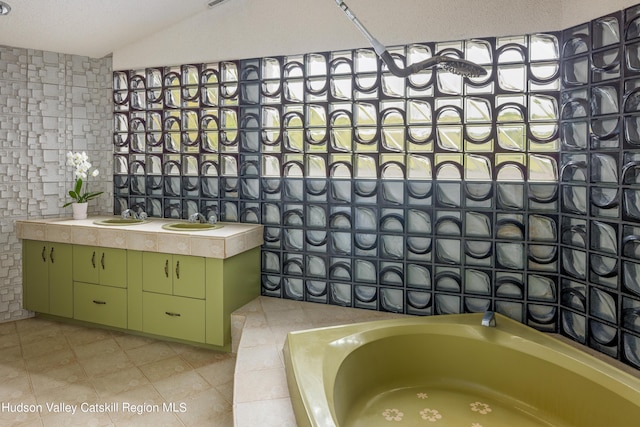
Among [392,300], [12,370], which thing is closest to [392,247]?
[392,300]

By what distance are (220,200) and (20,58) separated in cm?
197

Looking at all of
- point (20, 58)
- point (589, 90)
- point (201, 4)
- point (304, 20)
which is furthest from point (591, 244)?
point (20, 58)

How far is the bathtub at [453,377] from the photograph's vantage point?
1771mm

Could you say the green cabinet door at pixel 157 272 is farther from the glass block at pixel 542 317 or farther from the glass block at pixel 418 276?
the glass block at pixel 542 317

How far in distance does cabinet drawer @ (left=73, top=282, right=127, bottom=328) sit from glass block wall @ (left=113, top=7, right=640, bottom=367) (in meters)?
0.76

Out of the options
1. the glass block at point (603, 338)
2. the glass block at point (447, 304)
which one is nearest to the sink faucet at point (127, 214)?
the glass block at point (447, 304)

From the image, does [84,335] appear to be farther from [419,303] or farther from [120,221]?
[419,303]

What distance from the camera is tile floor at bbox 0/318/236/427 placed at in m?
2.14

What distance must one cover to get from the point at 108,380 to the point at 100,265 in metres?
0.96

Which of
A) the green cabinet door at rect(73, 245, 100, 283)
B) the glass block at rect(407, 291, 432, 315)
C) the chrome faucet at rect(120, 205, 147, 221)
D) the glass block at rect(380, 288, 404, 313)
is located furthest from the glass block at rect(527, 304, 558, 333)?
the green cabinet door at rect(73, 245, 100, 283)

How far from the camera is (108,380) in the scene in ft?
8.14

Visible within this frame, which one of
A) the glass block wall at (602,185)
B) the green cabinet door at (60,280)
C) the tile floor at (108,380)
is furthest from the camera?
the green cabinet door at (60,280)

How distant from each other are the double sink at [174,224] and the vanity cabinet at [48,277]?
340mm

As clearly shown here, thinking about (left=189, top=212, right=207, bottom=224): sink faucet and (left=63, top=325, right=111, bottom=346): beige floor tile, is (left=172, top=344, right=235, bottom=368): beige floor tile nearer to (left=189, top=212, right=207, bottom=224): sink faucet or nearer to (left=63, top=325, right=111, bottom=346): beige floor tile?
(left=63, top=325, right=111, bottom=346): beige floor tile
